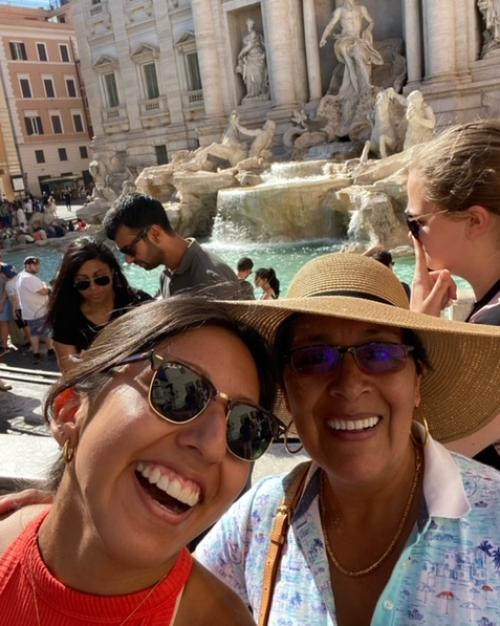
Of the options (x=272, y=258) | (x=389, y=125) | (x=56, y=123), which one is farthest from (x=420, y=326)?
(x=56, y=123)

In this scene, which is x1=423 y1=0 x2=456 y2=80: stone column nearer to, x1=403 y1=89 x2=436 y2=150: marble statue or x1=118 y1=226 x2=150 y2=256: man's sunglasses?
x1=403 y1=89 x2=436 y2=150: marble statue

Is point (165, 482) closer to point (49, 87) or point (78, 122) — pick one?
point (49, 87)

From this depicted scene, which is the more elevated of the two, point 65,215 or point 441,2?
point 441,2

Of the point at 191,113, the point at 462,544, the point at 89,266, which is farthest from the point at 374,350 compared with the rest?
the point at 191,113

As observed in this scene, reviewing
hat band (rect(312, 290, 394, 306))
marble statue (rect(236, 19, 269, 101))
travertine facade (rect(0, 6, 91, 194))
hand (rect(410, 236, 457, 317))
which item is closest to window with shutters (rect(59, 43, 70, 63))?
travertine facade (rect(0, 6, 91, 194))

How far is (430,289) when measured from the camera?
2.20 meters

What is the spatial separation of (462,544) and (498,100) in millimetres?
17443

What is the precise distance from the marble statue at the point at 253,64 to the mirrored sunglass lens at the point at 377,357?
21162 mm

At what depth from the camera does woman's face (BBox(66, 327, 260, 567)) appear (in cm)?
101

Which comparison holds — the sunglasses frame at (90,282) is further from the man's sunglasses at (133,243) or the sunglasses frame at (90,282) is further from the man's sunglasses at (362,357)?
the man's sunglasses at (362,357)

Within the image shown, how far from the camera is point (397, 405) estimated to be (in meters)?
1.23

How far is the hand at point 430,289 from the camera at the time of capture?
207 cm

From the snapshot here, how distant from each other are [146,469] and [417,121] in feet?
46.0

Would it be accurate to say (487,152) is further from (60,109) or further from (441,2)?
(60,109)
